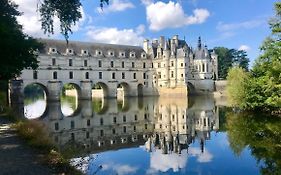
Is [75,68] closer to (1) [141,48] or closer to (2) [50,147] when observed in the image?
(1) [141,48]

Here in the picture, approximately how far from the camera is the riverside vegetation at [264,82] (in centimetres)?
1889

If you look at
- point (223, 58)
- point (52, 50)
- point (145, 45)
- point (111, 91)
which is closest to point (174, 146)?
point (52, 50)

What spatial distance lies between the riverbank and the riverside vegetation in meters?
13.0

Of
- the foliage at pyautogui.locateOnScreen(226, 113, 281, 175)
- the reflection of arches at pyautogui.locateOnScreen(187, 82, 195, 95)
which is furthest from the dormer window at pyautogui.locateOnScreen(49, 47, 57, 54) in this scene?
the foliage at pyautogui.locateOnScreen(226, 113, 281, 175)

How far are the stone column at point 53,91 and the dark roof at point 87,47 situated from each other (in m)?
4.97

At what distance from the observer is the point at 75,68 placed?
171ft

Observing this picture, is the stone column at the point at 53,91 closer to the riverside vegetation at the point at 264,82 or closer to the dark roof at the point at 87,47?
the dark roof at the point at 87,47

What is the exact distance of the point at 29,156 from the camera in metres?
8.87

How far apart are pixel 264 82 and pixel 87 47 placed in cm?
3666

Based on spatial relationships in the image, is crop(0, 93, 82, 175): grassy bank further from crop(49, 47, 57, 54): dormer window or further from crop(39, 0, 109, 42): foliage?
crop(49, 47, 57, 54): dormer window

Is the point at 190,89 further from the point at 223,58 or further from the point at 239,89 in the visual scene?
the point at 239,89

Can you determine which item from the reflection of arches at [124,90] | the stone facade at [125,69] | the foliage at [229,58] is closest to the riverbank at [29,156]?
the stone facade at [125,69]

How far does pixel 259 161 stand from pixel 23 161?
27.2 feet

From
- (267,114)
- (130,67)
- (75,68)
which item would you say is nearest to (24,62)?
(267,114)
